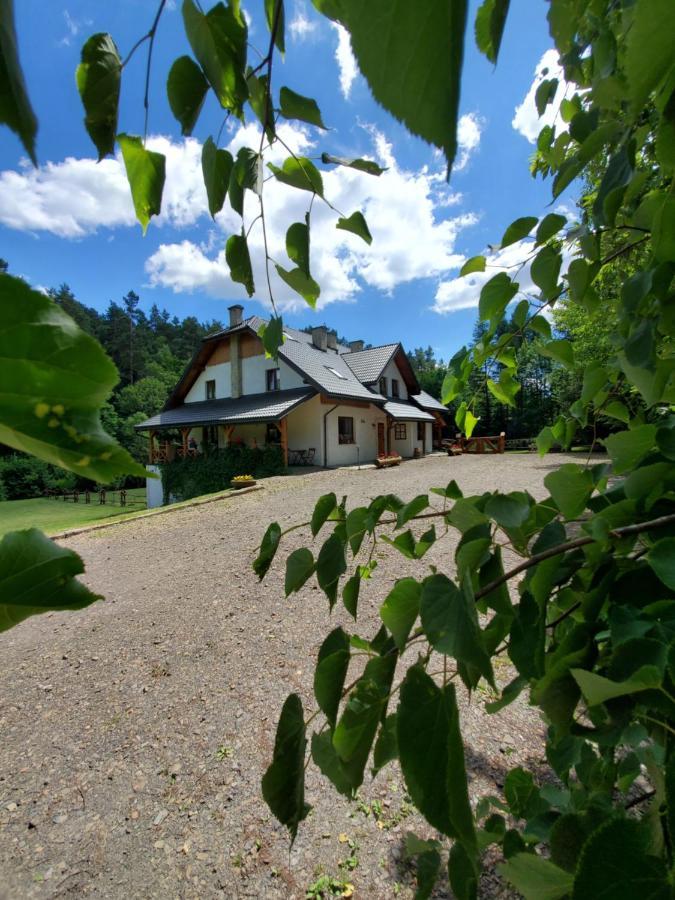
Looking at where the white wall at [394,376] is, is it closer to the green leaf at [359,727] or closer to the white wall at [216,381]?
the white wall at [216,381]

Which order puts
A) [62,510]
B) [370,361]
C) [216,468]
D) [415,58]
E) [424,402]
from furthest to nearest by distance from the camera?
[424,402] < [370,361] < [62,510] < [216,468] < [415,58]

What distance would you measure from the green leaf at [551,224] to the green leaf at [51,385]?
899 millimetres

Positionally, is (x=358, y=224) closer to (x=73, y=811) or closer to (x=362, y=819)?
(x=362, y=819)

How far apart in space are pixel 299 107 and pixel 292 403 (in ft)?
48.3

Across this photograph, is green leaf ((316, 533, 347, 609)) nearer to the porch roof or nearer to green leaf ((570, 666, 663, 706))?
green leaf ((570, 666, 663, 706))

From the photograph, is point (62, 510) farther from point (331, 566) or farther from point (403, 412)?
point (331, 566)

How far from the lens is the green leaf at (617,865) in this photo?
0.33 meters

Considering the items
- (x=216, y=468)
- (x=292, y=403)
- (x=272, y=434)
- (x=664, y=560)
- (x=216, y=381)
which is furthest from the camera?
(x=216, y=381)

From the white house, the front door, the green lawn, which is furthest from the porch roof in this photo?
the front door

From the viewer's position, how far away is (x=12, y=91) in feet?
0.79

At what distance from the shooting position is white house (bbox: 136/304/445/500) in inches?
646

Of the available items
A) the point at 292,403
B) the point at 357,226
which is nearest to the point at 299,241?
the point at 357,226

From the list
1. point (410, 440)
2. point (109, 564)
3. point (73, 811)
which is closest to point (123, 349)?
point (410, 440)

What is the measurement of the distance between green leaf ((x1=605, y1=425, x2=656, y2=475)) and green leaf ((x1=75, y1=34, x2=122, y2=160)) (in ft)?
2.73
